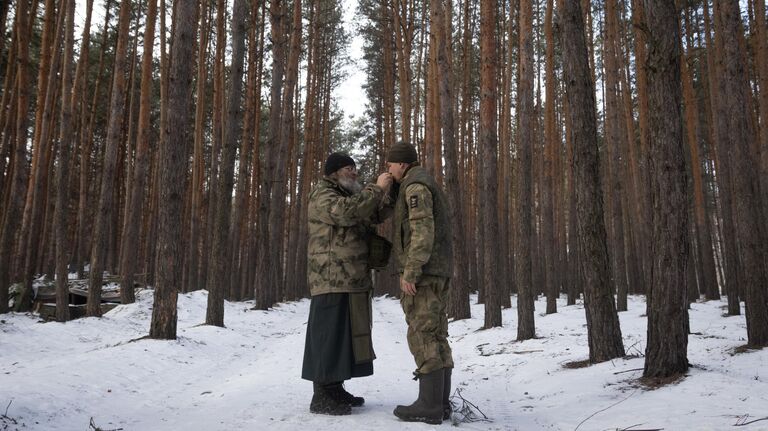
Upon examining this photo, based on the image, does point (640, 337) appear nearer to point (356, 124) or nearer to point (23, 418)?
point (23, 418)

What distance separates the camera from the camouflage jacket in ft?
12.5

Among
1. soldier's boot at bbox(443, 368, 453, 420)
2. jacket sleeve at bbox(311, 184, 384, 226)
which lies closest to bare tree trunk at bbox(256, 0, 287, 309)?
jacket sleeve at bbox(311, 184, 384, 226)

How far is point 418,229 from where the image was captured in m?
3.64

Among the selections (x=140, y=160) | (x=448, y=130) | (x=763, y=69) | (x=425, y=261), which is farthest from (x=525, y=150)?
(x=140, y=160)

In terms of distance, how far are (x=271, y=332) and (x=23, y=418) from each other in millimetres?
7887

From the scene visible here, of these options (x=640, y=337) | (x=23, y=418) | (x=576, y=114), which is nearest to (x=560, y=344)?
(x=640, y=337)

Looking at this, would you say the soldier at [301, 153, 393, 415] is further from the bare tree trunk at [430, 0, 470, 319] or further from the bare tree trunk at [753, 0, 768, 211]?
the bare tree trunk at [753, 0, 768, 211]

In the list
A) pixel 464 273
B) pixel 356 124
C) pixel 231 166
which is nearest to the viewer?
pixel 231 166

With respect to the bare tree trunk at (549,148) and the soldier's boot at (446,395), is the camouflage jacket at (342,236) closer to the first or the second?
the soldier's boot at (446,395)

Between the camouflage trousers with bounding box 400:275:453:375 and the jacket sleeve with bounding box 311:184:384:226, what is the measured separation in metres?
0.67

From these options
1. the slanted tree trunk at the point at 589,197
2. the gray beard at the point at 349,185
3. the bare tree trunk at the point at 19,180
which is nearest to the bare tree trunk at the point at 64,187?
the bare tree trunk at the point at 19,180

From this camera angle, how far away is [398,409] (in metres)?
3.55

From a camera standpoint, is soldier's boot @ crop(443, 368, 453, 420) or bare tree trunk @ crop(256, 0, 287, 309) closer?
soldier's boot @ crop(443, 368, 453, 420)

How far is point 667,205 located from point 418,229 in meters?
2.54
